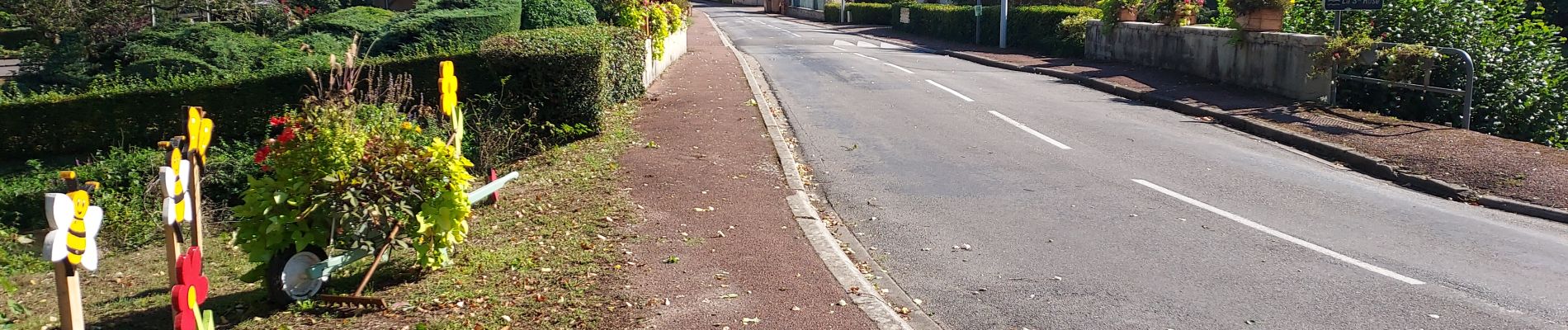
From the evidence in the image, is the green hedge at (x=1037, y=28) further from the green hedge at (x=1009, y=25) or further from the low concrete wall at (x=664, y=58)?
the low concrete wall at (x=664, y=58)

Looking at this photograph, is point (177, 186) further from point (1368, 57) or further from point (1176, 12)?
point (1176, 12)

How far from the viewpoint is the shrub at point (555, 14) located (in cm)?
1770

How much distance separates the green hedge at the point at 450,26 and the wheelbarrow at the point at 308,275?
8.81m

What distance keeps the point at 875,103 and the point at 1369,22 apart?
7.10 m

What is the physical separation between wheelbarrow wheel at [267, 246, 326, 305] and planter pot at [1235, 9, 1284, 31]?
14635 millimetres

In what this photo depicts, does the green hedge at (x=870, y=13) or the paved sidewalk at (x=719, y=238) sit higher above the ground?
the green hedge at (x=870, y=13)

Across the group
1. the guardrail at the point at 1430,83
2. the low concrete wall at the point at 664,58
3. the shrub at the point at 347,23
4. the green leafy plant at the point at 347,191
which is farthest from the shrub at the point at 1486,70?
the shrub at the point at 347,23

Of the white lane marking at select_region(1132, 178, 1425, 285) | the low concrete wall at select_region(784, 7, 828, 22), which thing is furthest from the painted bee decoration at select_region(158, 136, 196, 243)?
the low concrete wall at select_region(784, 7, 828, 22)

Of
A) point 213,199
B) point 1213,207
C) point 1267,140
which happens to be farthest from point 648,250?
point 1267,140

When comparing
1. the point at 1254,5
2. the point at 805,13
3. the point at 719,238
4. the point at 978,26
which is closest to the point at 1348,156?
the point at 1254,5

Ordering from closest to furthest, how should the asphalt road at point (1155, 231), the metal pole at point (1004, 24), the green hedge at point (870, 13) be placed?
1. the asphalt road at point (1155, 231)
2. the metal pole at point (1004, 24)
3. the green hedge at point (870, 13)

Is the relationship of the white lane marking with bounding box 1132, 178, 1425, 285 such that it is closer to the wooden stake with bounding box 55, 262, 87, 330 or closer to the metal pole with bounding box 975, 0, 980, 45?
the wooden stake with bounding box 55, 262, 87, 330

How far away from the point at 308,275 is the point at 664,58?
1579cm

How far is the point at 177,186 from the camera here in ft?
16.6
